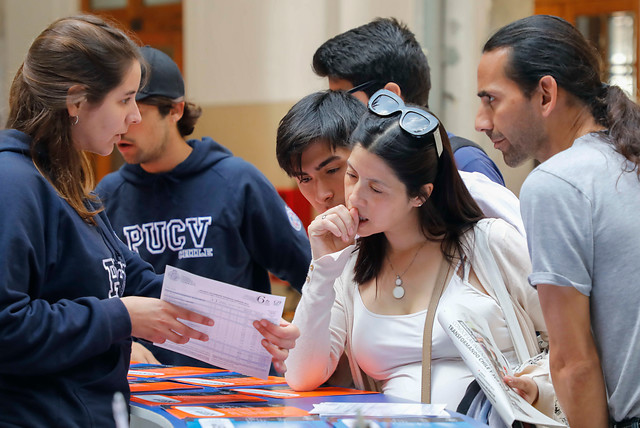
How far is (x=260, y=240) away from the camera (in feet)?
10.8

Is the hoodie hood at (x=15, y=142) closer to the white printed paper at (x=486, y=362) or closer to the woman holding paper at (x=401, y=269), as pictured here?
the woman holding paper at (x=401, y=269)

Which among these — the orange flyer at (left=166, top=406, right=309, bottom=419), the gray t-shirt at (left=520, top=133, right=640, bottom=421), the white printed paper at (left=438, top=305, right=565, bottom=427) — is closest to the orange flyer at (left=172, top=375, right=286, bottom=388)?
the orange flyer at (left=166, top=406, right=309, bottom=419)

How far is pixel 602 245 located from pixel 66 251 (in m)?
1.27

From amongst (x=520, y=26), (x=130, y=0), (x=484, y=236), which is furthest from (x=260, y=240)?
(x=130, y=0)

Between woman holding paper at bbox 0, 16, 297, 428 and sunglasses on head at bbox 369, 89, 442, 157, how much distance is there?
2.13 ft

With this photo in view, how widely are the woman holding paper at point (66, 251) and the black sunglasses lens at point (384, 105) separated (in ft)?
2.20

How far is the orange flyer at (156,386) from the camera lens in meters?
2.29

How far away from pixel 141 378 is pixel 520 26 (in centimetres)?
155

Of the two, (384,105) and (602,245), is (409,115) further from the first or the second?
(602,245)

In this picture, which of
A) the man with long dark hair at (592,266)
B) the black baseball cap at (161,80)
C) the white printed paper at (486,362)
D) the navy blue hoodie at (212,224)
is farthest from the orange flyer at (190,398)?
the black baseball cap at (161,80)

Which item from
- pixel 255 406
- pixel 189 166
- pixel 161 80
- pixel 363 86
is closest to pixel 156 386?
pixel 255 406

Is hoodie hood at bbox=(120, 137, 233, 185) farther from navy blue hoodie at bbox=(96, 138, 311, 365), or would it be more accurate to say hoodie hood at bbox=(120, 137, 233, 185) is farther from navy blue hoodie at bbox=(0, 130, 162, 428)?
navy blue hoodie at bbox=(0, 130, 162, 428)

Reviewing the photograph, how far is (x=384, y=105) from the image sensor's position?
2316 mm

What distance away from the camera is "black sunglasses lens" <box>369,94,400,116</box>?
2.28m
